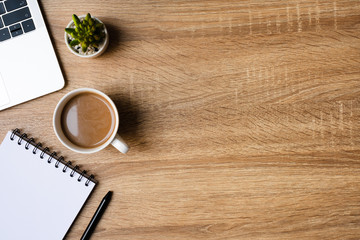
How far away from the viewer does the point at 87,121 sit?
29.8 inches

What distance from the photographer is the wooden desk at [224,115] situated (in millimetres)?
788

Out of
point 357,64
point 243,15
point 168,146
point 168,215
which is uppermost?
point 243,15

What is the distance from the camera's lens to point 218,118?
79 centimetres

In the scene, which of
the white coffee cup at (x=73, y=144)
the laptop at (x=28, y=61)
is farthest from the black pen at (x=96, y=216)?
the laptop at (x=28, y=61)

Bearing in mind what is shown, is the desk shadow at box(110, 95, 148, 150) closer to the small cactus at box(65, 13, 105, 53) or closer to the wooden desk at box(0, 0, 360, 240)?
the wooden desk at box(0, 0, 360, 240)

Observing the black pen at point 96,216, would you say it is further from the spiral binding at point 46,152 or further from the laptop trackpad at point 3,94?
the laptop trackpad at point 3,94

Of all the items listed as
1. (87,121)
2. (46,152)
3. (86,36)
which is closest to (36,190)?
(46,152)

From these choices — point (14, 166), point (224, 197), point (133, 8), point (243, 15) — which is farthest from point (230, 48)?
point (14, 166)

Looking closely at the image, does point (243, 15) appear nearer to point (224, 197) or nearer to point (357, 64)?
point (357, 64)

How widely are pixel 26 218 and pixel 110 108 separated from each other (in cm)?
33

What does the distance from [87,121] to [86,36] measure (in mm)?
182

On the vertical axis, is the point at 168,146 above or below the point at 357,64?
below

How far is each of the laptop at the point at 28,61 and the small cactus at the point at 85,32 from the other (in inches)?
3.4

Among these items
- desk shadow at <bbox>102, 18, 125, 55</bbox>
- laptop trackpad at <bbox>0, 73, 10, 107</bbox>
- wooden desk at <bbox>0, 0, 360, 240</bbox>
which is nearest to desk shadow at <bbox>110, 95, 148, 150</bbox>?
wooden desk at <bbox>0, 0, 360, 240</bbox>
